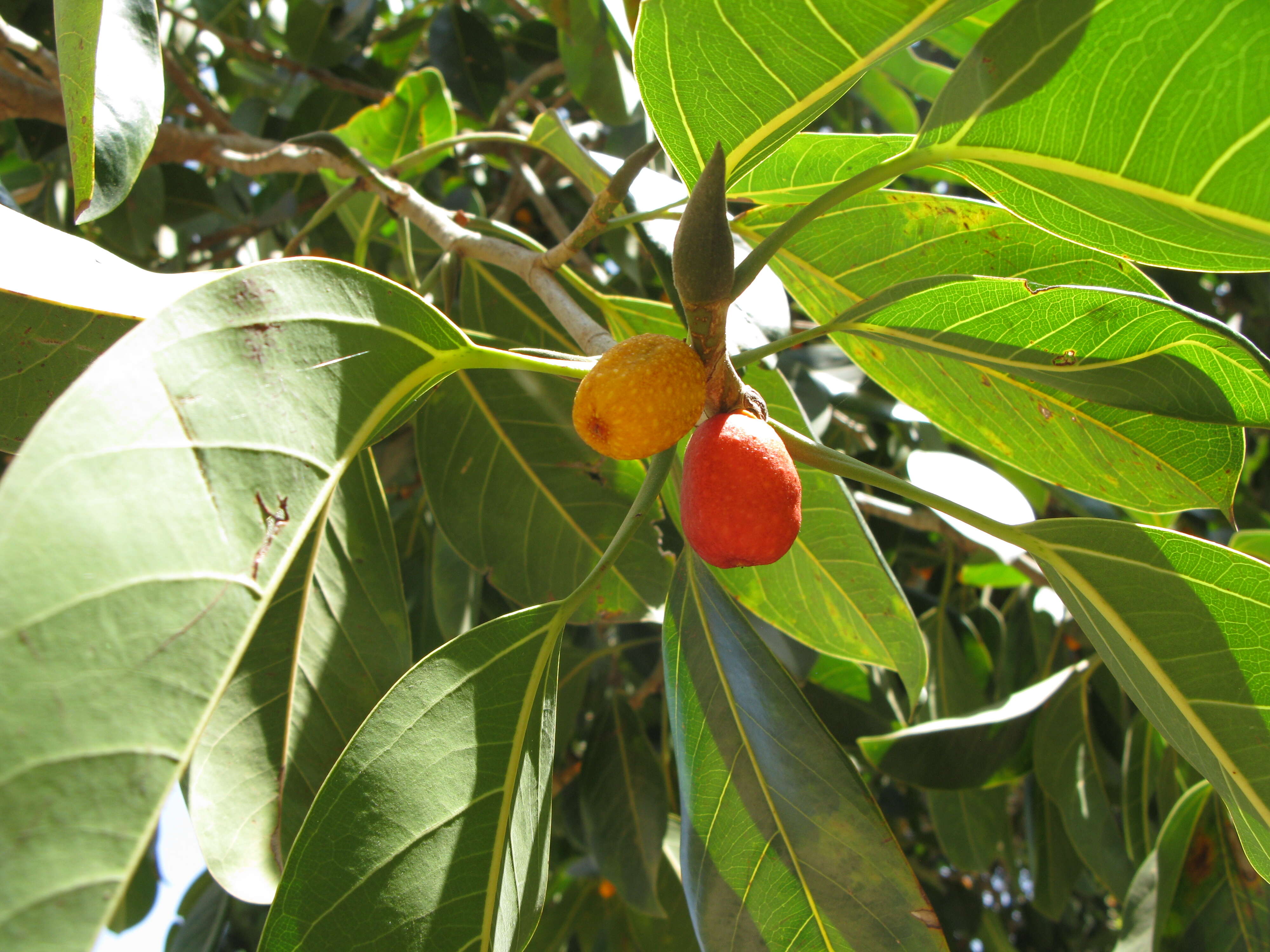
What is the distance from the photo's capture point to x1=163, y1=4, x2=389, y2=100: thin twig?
205 cm

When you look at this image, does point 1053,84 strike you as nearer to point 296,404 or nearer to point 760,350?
point 760,350

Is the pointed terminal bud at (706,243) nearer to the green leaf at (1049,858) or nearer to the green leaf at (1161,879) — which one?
the green leaf at (1161,879)

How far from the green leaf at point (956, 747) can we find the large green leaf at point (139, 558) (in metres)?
1.11

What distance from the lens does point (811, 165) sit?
2.94ft

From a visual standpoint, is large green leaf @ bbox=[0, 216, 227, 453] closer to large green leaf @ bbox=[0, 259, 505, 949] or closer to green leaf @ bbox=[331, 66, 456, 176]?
large green leaf @ bbox=[0, 259, 505, 949]


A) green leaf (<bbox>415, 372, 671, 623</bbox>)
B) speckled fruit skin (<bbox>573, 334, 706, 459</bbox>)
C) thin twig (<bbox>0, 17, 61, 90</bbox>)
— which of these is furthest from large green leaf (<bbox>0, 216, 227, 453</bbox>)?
thin twig (<bbox>0, 17, 61, 90</bbox>)

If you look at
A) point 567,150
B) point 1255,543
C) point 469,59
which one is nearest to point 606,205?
point 567,150

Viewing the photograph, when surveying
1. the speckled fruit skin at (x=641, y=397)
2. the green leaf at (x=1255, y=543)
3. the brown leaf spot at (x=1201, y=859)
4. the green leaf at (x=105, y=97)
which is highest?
the green leaf at (x=105, y=97)

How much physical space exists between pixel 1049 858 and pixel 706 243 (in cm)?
201

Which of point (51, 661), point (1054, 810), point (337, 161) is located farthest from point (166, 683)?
point (1054, 810)

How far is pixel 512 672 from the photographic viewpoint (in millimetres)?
742

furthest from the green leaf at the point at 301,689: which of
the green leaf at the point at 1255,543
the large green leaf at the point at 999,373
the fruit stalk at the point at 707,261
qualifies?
the green leaf at the point at 1255,543

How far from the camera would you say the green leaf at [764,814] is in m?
0.77

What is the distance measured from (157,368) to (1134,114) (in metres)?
0.62
